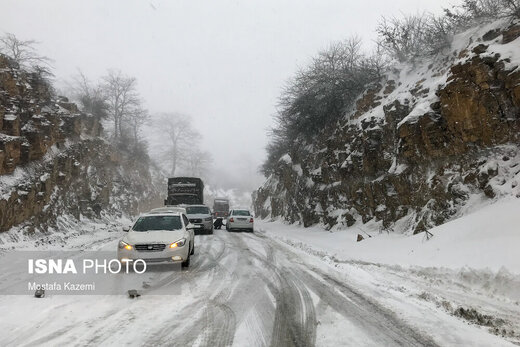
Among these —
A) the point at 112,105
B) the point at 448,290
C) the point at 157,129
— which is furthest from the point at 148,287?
the point at 157,129

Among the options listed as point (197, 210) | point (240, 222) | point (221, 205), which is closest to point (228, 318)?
point (197, 210)

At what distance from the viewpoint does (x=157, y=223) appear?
36.2 ft

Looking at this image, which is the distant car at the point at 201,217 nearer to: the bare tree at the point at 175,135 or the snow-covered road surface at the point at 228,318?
the snow-covered road surface at the point at 228,318

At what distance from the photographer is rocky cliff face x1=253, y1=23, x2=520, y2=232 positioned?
12711mm

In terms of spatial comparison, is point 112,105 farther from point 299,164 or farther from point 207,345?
point 207,345

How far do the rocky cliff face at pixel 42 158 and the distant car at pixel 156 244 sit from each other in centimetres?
944

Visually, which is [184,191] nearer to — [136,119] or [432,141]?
[432,141]

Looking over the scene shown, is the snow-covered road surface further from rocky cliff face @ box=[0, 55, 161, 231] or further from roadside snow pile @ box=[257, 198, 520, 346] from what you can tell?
rocky cliff face @ box=[0, 55, 161, 231]

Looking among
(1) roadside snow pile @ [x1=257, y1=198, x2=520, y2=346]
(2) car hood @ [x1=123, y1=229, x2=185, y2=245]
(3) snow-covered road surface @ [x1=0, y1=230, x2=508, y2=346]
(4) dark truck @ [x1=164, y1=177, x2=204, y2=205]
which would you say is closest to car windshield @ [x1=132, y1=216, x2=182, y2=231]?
(2) car hood @ [x1=123, y1=229, x2=185, y2=245]

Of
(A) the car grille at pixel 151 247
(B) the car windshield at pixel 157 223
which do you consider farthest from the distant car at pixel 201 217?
(A) the car grille at pixel 151 247

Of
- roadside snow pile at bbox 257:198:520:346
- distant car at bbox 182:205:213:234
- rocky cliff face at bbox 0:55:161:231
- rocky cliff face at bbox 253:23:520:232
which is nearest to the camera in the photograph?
roadside snow pile at bbox 257:198:520:346

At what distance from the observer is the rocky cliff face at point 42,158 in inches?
698

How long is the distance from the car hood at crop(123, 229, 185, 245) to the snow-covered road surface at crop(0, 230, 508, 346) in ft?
3.72

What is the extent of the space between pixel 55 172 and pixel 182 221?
1473 centimetres
